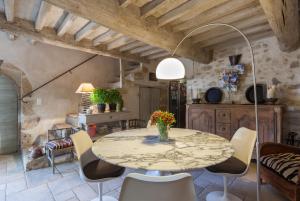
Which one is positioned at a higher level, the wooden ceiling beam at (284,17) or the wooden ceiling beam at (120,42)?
the wooden ceiling beam at (120,42)

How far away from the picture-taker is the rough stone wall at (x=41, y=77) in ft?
12.8

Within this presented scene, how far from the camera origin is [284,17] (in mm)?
2252

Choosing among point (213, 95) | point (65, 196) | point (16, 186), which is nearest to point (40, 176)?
point (16, 186)

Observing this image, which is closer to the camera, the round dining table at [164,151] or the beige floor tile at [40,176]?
the round dining table at [164,151]

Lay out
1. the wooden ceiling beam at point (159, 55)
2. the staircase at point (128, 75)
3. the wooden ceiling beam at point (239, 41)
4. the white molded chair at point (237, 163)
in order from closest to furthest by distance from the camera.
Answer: the white molded chair at point (237, 163), the wooden ceiling beam at point (239, 41), the wooden ceiling beam at point (159, 55), the staircase at point (128, 75)

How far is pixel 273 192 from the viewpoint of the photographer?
2.42 metres

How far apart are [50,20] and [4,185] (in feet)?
8.17

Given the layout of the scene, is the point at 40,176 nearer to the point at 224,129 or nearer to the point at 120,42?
the point at 120,42

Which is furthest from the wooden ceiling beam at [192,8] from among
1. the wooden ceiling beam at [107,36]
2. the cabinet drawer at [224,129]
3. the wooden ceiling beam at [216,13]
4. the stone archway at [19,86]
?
the stone archway at [19,86]

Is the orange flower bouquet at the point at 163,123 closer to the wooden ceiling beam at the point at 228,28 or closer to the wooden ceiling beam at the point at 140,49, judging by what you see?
the wooden ceiling beam at the point at 228,28

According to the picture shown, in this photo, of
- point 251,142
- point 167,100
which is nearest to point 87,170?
point 251,142

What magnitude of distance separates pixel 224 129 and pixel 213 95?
1000 millimetres

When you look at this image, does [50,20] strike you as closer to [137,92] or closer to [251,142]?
[137,92]

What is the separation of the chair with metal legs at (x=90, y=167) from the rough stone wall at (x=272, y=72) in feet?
10.6
